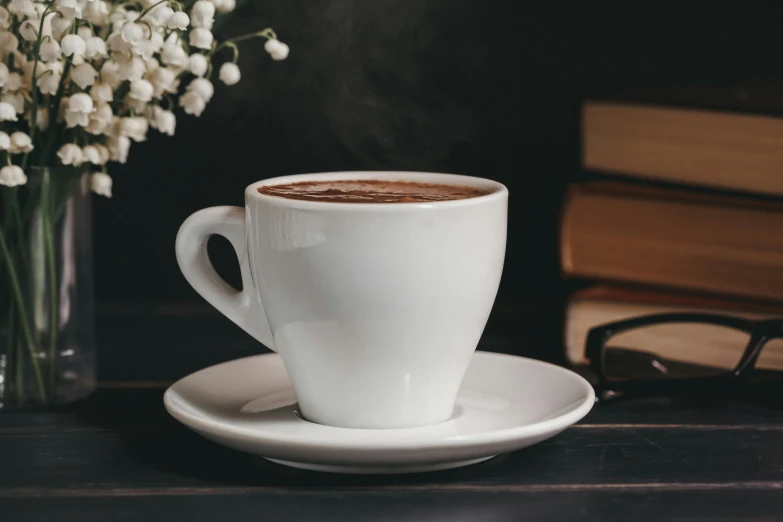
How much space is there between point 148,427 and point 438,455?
24 cm

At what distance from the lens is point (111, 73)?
720mm

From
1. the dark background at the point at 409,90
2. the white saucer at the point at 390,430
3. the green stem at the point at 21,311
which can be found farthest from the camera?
the dark background at the point at 409,90

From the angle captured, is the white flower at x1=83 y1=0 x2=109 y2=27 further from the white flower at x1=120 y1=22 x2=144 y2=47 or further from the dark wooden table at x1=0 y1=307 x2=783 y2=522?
the dark wooden table at x1=0 y1=307 x2=783 y2=522

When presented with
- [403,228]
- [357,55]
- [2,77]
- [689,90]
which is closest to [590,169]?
[689,90]

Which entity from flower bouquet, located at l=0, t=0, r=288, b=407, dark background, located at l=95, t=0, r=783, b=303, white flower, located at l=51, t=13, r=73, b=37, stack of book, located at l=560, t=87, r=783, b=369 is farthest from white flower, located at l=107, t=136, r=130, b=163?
stack of book, located at l=560, t=87, r=783, b=369

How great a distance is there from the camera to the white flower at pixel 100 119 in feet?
2.37

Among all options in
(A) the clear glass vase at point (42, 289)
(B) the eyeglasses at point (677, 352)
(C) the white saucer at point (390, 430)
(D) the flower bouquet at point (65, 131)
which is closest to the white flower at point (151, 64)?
(D) the flower bouquet at point (65, 131)

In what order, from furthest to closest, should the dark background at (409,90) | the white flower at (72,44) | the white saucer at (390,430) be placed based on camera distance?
the dark background at (409,90) → the white flower at (72,44) → the white saucer at (390,430)

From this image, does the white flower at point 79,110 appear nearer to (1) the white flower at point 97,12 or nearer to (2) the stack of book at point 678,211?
(1) the white flower at point 97,12

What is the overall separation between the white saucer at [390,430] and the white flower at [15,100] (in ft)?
0.71

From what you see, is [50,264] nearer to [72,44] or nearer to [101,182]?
[101,182]

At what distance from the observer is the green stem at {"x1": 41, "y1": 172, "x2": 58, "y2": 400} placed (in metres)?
0.77

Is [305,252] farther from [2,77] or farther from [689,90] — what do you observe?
[689,90]

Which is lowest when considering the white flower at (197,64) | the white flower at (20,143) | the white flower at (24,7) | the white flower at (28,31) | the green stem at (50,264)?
the green stem at (50,264)
